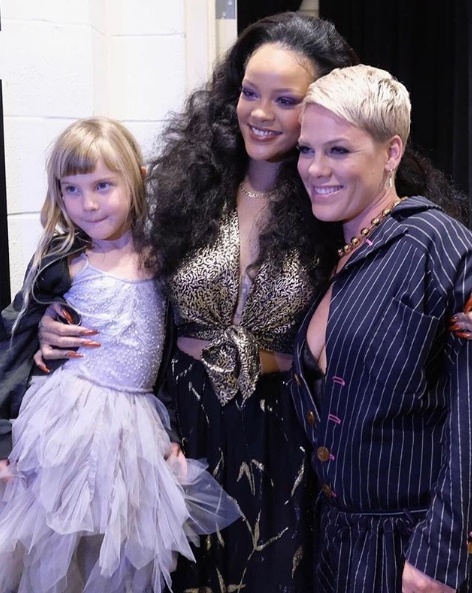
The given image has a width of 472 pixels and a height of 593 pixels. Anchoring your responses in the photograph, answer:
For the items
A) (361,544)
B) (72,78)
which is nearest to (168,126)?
(72,78)

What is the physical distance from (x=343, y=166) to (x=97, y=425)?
69 cm

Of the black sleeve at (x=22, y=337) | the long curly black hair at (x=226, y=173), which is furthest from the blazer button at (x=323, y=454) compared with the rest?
the black sleeve at (x=22, y=337)

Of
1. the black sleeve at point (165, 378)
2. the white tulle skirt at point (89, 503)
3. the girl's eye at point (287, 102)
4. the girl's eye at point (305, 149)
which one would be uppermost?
the girl's eye at point (287, 102)

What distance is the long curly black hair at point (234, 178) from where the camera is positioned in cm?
162

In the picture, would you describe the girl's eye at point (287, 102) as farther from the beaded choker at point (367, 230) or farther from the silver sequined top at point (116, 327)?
the silver sequined top at point (116, 327)

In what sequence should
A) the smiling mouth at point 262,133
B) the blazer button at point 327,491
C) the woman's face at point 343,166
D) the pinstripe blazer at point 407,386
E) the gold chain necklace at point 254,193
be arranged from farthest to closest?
the gold chain necklace at point 254,193
the smiling mouth at point 262,133
the blazer button at point 327,491
the woman's face at point 343,166
the pinstripe blazer at point 407,386

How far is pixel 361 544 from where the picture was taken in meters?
1.42

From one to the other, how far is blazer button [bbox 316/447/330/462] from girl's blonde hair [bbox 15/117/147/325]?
589 mm

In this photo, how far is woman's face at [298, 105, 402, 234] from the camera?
138 cm

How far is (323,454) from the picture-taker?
146 centimetres

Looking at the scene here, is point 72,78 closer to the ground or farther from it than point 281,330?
farther from it

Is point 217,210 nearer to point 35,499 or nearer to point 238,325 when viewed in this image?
point 238,325

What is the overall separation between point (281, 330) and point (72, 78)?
125 centimetres

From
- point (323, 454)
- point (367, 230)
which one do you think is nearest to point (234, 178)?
point (367, 230)
